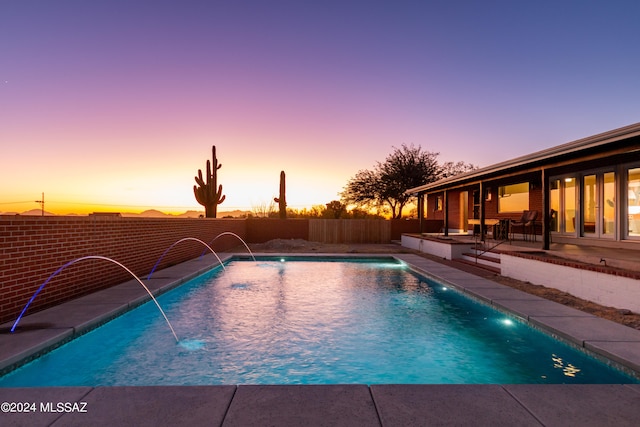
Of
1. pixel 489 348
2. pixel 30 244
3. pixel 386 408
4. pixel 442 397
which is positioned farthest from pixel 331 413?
pixel 30 244

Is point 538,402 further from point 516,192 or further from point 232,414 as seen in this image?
point 516,192

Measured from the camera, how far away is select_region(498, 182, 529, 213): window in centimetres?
1436

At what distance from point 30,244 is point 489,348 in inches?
265

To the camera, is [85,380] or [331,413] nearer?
[331,413]

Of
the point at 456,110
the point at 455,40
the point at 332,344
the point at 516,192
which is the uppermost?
the point at 455,40

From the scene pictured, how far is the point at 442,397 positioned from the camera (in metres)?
2.68

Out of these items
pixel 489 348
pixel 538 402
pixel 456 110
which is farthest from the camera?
pixel 456 110

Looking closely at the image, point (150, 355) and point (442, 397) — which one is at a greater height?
point (442, 397)

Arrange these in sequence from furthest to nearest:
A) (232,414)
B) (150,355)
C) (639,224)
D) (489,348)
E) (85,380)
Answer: (639,224), (489,348), (150,355), (85,380), (232,414)

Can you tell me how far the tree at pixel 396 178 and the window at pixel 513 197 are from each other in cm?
1366

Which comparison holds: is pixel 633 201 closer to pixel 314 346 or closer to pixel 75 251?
pixel 314 346

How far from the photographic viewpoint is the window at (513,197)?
47.1 feet

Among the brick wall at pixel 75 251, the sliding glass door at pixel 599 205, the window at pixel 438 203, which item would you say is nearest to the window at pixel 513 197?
the sliding glass door at pixel 599 205

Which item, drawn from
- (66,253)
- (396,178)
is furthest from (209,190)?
(396,178)
